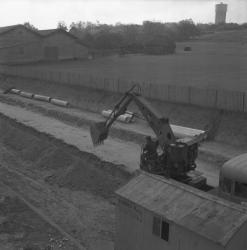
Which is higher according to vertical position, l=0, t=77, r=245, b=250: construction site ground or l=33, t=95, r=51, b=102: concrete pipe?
l=33, t=95, r=51, b=102: concrete pipe

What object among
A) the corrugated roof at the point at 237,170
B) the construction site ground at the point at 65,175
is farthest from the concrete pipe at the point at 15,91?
the corrugated roof at the point at 237,170

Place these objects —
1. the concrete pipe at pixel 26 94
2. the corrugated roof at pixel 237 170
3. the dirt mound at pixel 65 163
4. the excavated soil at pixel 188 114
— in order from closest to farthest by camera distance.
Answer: the corrugated roof at pixel 237 170, the dirt mound at pixel 65 163, the excavated soil at pixel 188 114, the concrete pipe at pixel 26 94

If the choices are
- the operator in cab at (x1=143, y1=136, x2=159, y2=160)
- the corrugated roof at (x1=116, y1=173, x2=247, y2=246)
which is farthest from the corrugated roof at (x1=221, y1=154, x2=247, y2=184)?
the operator in cab at (x1=143, y1=136, x2=159, y2=160)

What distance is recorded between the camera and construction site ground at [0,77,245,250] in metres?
16.0

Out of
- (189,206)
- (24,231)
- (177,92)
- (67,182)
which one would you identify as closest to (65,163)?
(67,182)

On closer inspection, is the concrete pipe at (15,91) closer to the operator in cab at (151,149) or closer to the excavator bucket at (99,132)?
the excavator bucket at (99,132)

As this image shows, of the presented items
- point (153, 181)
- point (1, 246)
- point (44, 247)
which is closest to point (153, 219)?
point (153, 181)

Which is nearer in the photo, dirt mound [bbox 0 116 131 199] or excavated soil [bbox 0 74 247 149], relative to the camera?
dirt mound [bbox 0 116 131 199]

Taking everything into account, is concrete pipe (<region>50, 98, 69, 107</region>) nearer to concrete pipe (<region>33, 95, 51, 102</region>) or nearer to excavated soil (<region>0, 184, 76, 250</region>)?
concrete pipe (<region>33, 95, 51, 102</region>)

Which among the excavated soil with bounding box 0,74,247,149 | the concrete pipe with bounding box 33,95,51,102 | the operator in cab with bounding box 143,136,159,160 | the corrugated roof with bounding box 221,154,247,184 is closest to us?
the corrugated roof with bounding box 221,154,247,184

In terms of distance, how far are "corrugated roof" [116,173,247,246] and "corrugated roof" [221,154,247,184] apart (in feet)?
3.91

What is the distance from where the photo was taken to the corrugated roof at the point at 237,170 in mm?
11656

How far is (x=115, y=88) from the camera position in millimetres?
40156

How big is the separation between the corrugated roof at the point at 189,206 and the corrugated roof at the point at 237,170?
119 cm
